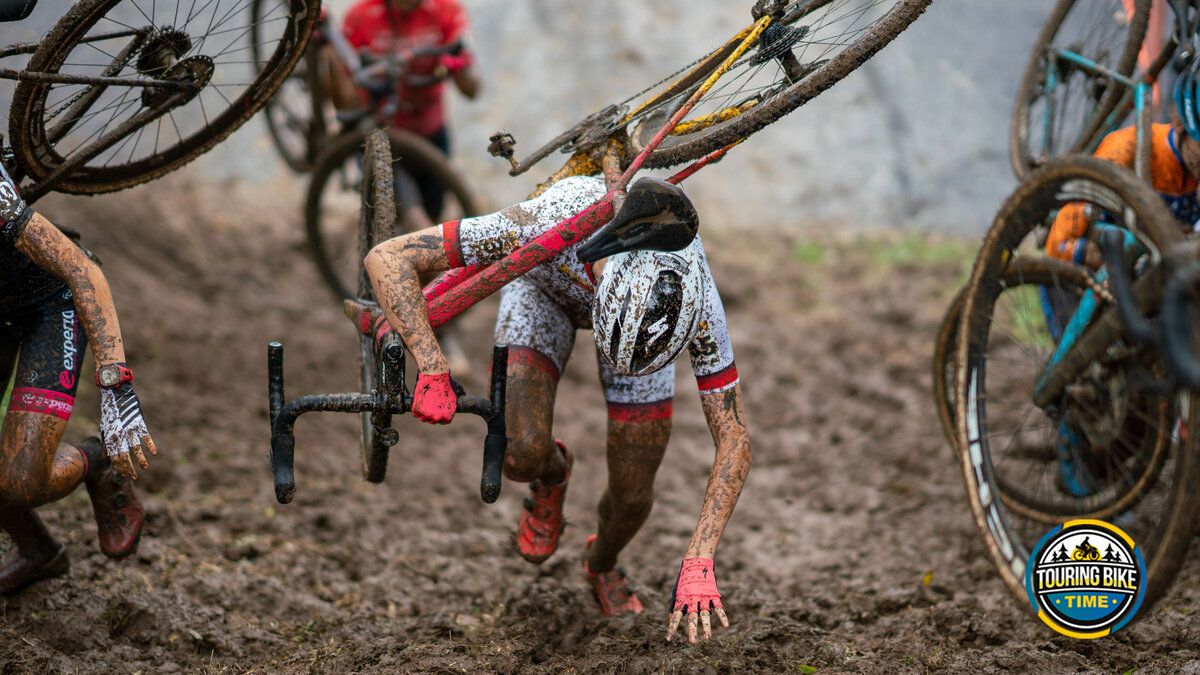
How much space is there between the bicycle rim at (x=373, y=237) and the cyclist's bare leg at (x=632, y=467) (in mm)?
843

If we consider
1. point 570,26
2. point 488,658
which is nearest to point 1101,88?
point 488,658

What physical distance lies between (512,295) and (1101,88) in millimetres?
3063

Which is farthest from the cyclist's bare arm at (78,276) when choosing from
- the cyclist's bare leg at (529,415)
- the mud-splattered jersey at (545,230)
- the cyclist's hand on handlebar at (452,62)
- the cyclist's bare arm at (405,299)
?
the cyclist's hand on handlebar at (452,62)

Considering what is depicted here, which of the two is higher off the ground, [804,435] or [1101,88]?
[1101,88]

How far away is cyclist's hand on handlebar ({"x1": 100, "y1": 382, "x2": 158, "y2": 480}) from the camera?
117 inches

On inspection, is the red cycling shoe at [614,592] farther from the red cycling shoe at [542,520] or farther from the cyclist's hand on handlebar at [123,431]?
the cyclist's hand on handlebar at [123,431]

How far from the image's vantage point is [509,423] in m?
3.40

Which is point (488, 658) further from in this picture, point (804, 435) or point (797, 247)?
point (797, 247)

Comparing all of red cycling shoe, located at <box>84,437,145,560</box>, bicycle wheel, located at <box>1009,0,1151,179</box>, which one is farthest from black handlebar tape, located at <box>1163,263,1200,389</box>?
red cycling shoe, located at <box>84,437,145,560</box>

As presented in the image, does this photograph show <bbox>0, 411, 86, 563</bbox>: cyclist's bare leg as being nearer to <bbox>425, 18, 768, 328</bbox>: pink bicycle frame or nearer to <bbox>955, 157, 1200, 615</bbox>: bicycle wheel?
<bbox>425, 18, 768, 328</bbox>: pink bicycle frame

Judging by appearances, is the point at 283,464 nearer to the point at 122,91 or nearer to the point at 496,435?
the point at 496,435

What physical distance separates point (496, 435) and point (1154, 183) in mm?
2789

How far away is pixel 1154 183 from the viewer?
378 cm

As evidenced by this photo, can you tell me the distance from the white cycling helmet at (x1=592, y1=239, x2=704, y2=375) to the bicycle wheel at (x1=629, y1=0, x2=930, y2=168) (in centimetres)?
45
